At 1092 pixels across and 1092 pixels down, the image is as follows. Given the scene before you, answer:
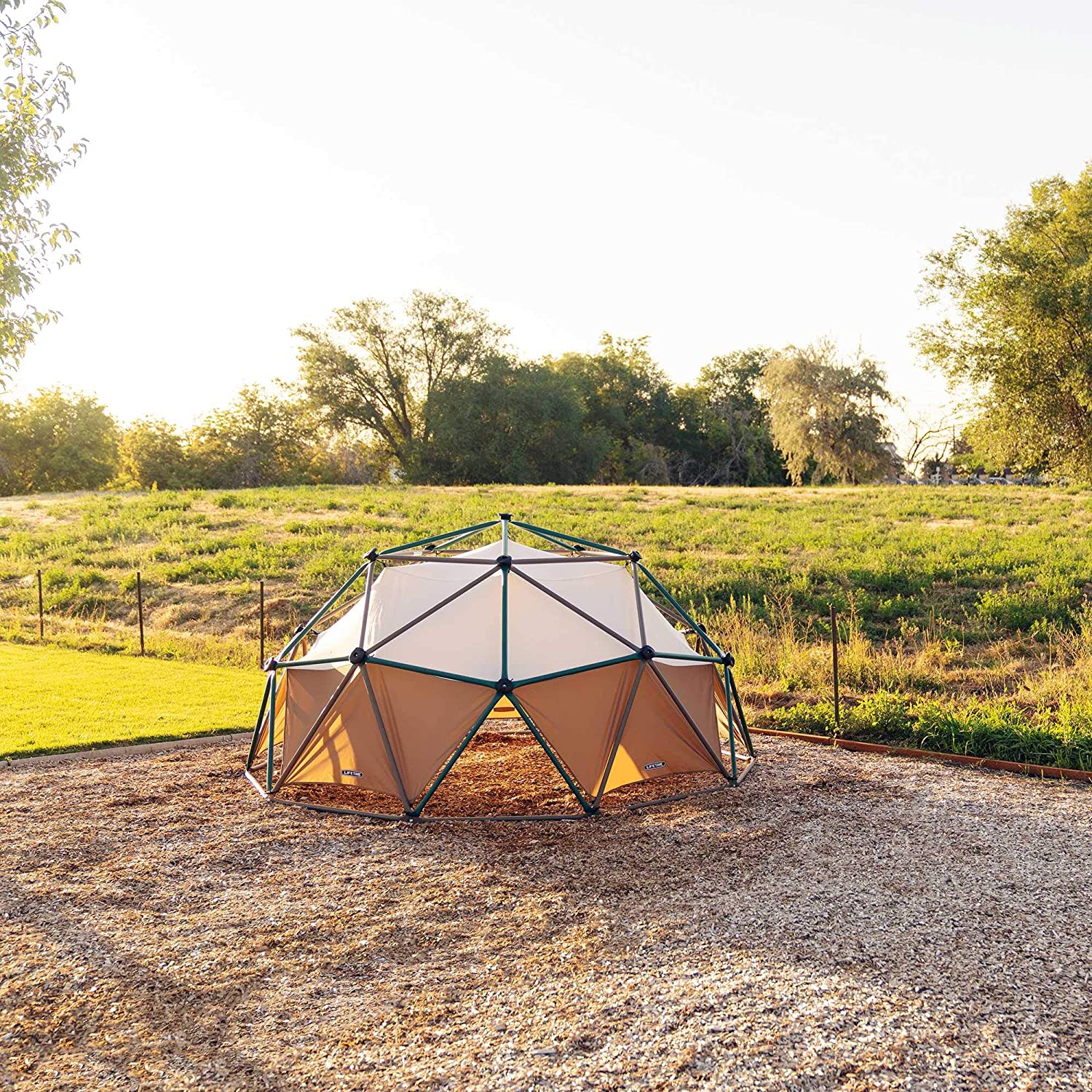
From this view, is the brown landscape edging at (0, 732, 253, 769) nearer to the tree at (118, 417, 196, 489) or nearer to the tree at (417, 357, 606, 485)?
the tree at (417, 357, 606, 485)

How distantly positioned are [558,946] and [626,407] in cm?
6045

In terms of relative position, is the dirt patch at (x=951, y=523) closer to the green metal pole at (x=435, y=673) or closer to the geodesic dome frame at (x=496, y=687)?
the geodesic dome frame at (x=496, y=687)

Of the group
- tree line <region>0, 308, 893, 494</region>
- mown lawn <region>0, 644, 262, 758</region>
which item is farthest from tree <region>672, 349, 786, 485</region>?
mown lawn <region>0, 644, 262, 758</region>

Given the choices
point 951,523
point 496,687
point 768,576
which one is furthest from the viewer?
point 951,523

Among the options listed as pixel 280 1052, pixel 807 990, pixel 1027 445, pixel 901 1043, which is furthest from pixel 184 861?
pixel 1027 445

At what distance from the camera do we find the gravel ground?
4359mm

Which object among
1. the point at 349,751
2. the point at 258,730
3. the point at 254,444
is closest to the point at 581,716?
the point at 349,751

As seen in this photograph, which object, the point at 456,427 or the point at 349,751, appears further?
the point at 456,427

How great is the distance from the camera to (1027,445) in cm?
3114

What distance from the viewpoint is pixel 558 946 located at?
18.3 feet

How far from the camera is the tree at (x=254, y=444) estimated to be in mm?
53750

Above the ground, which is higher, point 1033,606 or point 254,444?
point 254,444

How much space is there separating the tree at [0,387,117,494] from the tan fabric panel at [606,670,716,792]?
57996 millimetres

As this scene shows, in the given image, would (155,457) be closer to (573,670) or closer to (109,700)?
(109,700)
